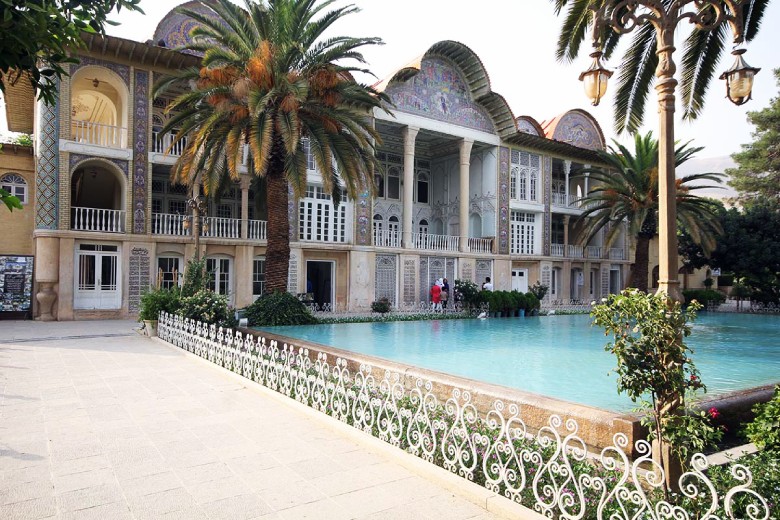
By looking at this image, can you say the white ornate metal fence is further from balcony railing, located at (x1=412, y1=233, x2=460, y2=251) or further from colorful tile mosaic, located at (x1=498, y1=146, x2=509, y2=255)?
colorful tile mosaic, located at (x1=498, y1=146, x2=509, y2=255)

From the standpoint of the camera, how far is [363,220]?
2241cm

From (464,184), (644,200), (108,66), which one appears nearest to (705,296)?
(644,200)

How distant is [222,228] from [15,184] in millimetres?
7344

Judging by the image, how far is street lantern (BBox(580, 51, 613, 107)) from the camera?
5.24 metres

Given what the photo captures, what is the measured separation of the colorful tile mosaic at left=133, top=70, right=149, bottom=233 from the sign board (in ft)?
11.7

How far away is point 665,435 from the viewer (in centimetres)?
334

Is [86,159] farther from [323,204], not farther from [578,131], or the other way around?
[578,131]

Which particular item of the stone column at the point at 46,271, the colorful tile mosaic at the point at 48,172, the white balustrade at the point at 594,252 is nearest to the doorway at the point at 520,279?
the white balustrade at the point at 594,252

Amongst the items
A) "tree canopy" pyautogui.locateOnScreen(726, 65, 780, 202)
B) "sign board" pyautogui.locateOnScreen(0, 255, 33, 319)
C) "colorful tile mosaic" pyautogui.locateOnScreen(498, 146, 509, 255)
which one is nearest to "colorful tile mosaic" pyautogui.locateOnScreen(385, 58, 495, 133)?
"colorful tile mosaic" pyautogui.locateOnScreen(498, 146, 509, 255)

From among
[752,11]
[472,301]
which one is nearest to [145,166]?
[472,301]

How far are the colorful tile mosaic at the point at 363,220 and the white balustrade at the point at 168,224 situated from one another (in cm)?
668

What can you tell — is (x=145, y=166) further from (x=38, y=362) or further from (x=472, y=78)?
(x=472, y=78)

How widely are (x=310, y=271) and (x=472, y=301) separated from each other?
7927 mm

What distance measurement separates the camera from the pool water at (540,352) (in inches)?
287
